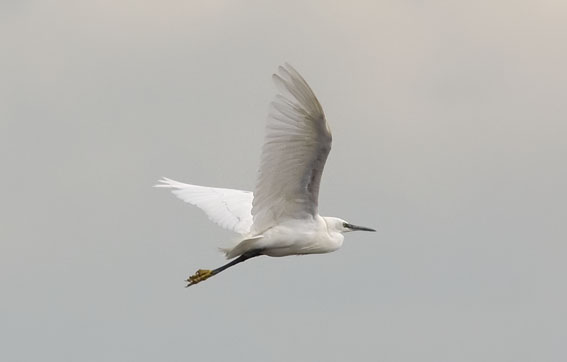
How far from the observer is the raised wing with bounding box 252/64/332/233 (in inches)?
1045

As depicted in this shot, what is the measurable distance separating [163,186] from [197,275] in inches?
144

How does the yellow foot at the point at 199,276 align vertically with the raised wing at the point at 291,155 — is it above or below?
below

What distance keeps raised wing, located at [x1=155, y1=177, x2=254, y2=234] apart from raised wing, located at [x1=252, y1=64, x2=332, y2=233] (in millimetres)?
2053

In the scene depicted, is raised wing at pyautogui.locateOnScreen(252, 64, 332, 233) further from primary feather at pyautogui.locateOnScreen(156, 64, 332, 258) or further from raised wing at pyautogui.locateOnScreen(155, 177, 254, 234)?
raised wing at pyautogui.locateOnScreen(155, 177, 254, 234)

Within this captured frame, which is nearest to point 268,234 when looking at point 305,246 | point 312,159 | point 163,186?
point 305,246

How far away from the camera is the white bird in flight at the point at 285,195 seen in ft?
88.0

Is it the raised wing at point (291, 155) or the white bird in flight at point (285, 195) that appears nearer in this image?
the raised wing at point (291, 155)

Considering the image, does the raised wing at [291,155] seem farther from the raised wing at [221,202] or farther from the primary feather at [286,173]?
the raised wing at [221,202]

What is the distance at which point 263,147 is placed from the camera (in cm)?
2788

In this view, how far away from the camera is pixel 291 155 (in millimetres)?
28094

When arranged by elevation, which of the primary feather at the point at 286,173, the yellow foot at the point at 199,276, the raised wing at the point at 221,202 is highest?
the primary feather at the point at 286,173

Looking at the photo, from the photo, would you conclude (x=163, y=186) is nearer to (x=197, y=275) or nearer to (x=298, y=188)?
(x=197, y=275)

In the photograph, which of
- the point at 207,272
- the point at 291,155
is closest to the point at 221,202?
the point at 207,272

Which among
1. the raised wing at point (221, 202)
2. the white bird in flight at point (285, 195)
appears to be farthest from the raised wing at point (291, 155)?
the raised wing at point (221, 202)
